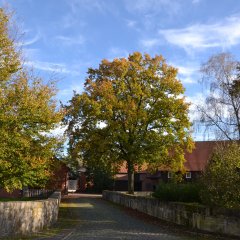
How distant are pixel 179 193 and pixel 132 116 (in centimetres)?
1468

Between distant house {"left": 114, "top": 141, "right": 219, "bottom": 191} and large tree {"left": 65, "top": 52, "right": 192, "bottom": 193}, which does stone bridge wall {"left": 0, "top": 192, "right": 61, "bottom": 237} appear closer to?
large tree {"left": 65, "top": 52, "right": 192, "bottom": 193}

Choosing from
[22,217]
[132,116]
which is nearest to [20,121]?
[22,217]

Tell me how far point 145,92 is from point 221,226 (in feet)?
72.5

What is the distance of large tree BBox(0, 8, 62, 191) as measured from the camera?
15.6 meters

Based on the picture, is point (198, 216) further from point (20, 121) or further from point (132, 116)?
point (132, 116)

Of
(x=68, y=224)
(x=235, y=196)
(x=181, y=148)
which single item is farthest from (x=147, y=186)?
(x=235, y=196)

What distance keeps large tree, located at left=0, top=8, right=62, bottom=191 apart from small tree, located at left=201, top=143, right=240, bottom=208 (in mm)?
6544

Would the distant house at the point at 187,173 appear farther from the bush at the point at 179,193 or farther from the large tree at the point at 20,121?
the large tree at the point at 20,121

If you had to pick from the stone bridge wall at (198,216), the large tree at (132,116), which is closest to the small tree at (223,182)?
the stone bridge wall at (198,216)

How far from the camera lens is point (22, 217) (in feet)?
48.0

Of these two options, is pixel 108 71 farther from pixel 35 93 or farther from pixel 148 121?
pixel 35 93

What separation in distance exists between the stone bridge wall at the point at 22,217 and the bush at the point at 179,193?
22.1ft

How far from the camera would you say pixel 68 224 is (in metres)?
19.6

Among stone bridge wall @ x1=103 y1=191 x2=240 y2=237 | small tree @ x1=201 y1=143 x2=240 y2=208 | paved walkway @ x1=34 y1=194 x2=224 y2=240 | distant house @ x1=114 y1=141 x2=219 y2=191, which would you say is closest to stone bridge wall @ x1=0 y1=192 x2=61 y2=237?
paved walkway @ x1=34 y1=194 x2=224 y2=240
